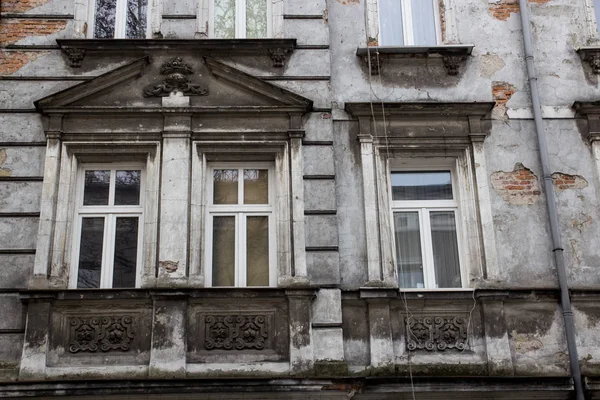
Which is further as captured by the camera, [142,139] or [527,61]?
[527,61]

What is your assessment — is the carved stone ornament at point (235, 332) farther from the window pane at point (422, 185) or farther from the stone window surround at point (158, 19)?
the stone window surround at point (158, 19)

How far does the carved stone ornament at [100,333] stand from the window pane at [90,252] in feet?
1.83

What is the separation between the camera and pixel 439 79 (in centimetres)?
981

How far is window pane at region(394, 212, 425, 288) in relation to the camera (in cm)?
912

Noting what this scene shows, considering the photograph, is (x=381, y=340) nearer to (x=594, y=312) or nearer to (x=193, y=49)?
(x=594, y=312)

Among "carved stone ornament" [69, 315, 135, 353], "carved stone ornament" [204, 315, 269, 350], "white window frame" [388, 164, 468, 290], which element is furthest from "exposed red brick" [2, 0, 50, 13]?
"white window frame" [388, 164, 468, 290]

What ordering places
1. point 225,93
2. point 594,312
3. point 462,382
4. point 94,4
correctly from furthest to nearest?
point 94,4 < point 225,93 < point 594,312 < point 462,382

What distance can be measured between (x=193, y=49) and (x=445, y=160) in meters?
3.40

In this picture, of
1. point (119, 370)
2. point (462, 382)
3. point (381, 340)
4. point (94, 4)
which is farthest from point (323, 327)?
point (94, 4)

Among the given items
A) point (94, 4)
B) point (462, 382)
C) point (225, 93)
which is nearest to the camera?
point (462, 382)

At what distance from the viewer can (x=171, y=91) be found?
9.48m

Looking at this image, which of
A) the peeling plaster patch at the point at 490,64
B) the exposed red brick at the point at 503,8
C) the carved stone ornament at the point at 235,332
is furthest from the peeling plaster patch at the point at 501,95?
the carved stone ornament at the point at 235,332

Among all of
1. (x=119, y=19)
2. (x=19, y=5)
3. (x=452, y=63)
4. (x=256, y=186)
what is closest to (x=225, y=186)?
(x=256, y=186)

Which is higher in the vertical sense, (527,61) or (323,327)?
(527,61)
